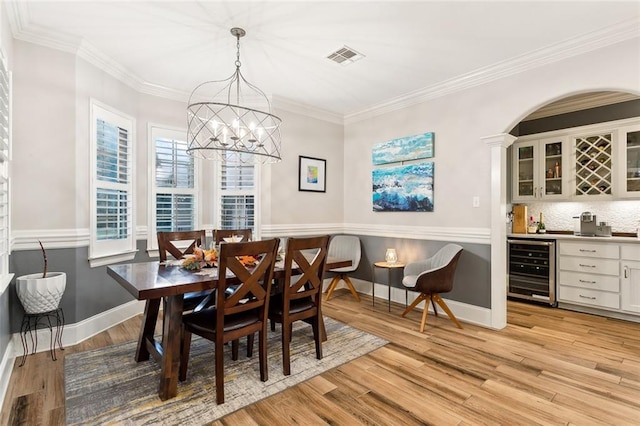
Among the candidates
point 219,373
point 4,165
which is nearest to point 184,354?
point 219,373

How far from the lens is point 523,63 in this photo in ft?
10.6

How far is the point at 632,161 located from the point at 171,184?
5498 millimetres

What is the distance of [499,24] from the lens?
267 centimetres

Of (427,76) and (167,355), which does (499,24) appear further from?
(167,355)

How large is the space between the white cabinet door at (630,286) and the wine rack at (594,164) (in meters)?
0.91

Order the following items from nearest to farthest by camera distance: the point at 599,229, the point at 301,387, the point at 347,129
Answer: the point at 301,387 → the point at 599,229 → the point at 347,129

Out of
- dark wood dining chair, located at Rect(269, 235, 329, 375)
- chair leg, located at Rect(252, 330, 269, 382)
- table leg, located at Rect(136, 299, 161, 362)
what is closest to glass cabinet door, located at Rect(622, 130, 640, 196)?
dark wood dining chair, located at Rect(269, 235, 329, 375)

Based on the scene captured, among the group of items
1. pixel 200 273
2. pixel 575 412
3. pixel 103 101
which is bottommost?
pixel 575 412

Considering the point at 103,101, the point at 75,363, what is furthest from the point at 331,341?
the point at 103,101

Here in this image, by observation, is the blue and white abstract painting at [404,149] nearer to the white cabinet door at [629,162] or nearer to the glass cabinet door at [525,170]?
the glass cabinet door at [525,170]

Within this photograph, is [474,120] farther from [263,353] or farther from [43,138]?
[43,138]

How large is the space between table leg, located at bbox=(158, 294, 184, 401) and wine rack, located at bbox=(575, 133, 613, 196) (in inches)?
191

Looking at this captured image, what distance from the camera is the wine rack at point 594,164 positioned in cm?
405

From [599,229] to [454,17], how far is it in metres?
3.43
